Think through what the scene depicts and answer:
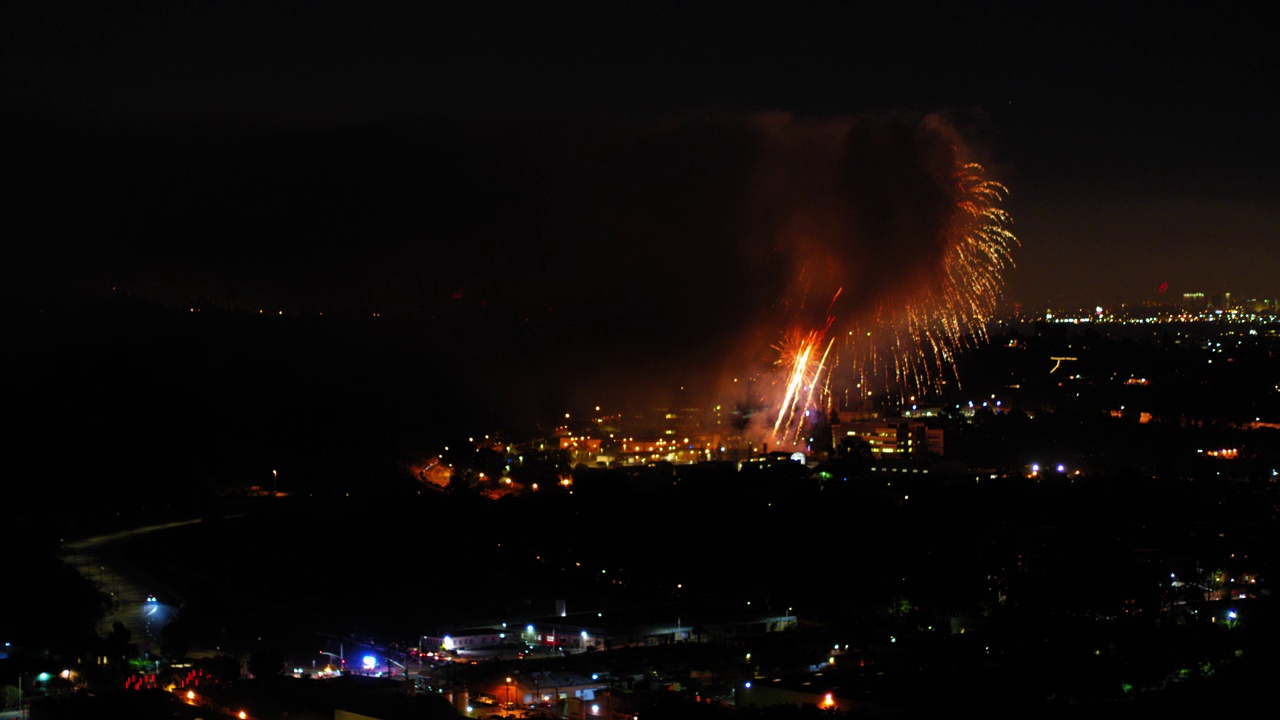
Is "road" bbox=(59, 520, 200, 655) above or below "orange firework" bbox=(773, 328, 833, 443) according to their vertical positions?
below

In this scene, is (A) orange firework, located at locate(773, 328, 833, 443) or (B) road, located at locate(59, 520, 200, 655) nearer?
(B) road, located at locate(59, 520, 200, 655)

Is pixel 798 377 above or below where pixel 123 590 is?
above

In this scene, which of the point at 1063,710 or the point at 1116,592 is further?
the point at 1116,592

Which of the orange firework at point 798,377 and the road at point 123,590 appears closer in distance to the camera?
the road at point 123,590

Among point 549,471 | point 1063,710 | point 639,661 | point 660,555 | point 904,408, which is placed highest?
point 904,408

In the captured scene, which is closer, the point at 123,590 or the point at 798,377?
the point at 123,590

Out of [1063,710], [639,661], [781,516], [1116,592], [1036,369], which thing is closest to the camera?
[1063,710]

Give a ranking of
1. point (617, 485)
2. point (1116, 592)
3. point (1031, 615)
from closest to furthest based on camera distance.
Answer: point (1031, 615)
point (1116, 592)
point (617, 485)

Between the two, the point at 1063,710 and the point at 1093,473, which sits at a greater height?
the point at 1093,473

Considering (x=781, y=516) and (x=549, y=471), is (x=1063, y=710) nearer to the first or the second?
(x=781, y=516)

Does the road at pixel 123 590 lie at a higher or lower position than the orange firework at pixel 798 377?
lower

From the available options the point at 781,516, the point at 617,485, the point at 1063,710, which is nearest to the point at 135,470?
the point at 617,485
